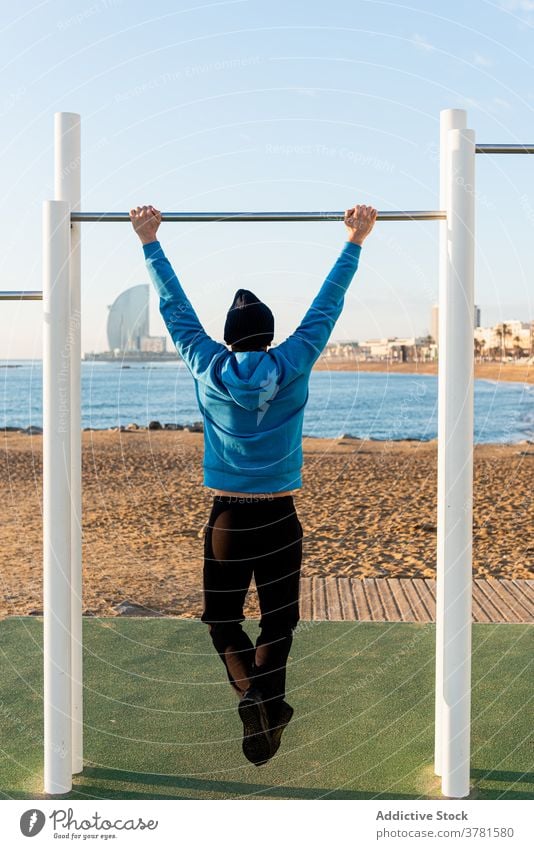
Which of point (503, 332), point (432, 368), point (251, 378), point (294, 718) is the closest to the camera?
point (251, 378)

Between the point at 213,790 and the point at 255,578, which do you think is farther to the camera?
the point at 213,790

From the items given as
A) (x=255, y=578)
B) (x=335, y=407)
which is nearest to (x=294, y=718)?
(x=255, y=578)

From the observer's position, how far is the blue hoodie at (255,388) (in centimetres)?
301

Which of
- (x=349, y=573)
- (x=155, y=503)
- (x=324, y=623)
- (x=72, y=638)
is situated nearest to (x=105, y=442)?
(x=155, y=503)

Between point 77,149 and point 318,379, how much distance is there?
47.8 metres

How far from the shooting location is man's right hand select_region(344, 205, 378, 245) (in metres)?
3.26

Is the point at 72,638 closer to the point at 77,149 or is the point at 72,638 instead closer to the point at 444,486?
the point at 444,486

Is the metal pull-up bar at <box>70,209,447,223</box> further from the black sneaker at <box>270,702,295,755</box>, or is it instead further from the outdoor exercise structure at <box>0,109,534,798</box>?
the black sneaker at <box>270,702,295,755</box>

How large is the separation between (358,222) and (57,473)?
140cm

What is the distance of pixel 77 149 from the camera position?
3379mm

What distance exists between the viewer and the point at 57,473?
3.29m

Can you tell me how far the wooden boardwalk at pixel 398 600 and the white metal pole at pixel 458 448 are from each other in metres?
2.12

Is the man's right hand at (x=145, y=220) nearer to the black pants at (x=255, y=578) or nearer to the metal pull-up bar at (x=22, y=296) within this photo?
the metal pull-up bar at (x=22, y=296)

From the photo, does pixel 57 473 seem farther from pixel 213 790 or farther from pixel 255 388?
pixel 213 790
